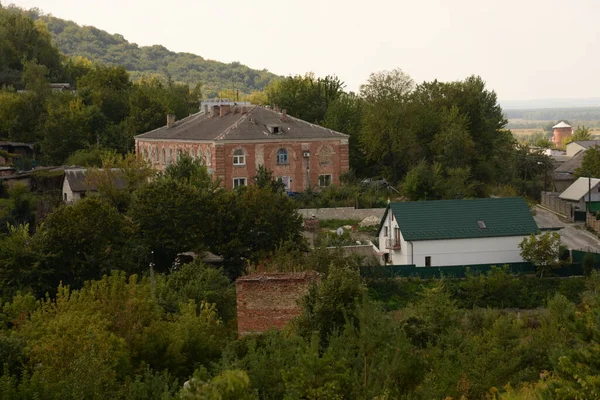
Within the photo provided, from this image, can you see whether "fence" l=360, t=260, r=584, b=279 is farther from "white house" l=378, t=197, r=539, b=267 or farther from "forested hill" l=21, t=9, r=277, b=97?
"forested hill" l=21, t=9, r=277, b=97

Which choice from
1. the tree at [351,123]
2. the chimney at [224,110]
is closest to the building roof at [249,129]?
the chimney at [224,110]

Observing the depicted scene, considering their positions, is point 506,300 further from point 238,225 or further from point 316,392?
point 316,392

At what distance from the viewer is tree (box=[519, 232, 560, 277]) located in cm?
3700

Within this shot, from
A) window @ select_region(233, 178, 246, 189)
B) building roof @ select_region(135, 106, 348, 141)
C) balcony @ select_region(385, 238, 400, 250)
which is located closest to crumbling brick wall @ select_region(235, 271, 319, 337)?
balcony @ select_region(385, 238, 400, 250)

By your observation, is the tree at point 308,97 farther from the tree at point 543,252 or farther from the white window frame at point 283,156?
the tree at point 543,252

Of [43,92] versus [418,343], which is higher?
[43,92]

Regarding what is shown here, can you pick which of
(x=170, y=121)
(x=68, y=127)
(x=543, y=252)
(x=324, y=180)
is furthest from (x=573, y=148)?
(x=543, y=252)

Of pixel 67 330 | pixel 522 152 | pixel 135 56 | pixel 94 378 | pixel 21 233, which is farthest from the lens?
pixel 135 56

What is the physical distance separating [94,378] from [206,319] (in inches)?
302

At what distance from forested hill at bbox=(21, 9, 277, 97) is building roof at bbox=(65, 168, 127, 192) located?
121857 mm

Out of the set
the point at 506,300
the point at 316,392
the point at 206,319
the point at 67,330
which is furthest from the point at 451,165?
the point at 316,392

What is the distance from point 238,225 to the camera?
36.5 m

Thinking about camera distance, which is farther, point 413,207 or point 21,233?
A: point 413,207

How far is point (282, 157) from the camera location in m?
51.2
